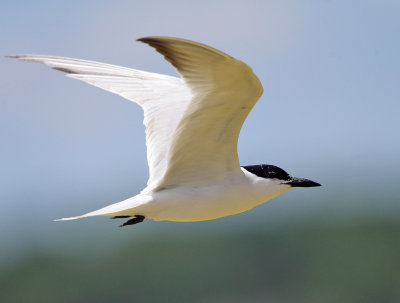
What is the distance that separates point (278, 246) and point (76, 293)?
12.0m

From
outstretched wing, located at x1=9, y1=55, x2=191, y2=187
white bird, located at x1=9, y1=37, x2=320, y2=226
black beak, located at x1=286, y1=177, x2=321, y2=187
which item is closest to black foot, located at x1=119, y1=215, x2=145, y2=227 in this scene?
white bird, located at x1=9, y1=37, x2=320, y2=226

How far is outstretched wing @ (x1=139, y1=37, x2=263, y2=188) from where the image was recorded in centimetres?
651

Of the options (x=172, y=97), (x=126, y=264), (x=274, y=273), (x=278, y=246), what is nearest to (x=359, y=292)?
(x=274, y=273)

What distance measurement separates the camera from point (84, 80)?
8328 mm

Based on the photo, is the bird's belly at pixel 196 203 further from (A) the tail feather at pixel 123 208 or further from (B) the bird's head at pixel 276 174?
(B) the bird's head at pixel 276 174

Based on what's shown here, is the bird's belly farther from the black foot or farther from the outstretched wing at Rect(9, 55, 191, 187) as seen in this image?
the outstretched wing at Rect(9, 55, 191, 187)

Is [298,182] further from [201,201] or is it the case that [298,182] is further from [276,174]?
[201,201]

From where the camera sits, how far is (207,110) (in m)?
7.27

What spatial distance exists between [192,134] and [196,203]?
26.5 inches

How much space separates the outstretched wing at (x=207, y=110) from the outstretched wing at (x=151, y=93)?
15.6 inches

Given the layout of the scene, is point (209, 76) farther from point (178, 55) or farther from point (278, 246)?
point (278, 246)

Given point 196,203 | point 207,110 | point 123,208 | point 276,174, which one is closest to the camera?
point 207,110

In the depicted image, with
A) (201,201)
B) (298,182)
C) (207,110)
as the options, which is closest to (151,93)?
(201,201)

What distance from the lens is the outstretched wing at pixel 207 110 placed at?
6.51 m
